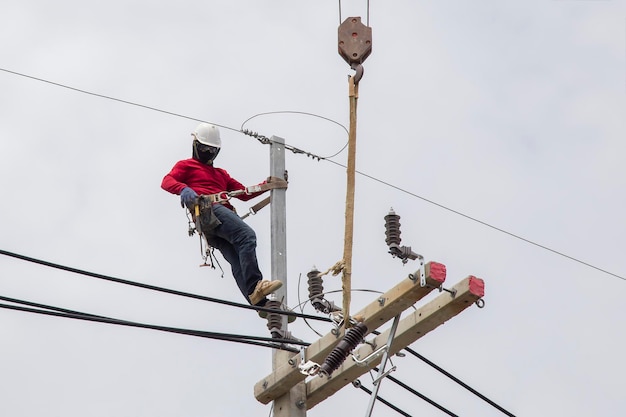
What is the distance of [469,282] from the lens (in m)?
10.7

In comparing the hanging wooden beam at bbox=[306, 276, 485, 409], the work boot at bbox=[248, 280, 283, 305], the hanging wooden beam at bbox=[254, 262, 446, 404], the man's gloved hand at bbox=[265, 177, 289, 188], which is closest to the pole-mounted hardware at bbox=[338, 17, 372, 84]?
the hanging wooden beam at bbox=[254, 262, 446, 404]

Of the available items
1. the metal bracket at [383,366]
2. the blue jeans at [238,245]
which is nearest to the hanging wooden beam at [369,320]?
the metal bracket at [383,366]

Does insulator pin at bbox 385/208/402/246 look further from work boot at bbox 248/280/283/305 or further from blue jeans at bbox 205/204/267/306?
blue jeans at bbox 205/204/267/306

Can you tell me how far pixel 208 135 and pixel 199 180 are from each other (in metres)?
0.45

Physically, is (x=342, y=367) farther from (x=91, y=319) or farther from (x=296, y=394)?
(x=91, y=319)

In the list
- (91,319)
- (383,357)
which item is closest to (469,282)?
(383,357)

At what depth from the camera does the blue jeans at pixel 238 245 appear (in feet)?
42.0

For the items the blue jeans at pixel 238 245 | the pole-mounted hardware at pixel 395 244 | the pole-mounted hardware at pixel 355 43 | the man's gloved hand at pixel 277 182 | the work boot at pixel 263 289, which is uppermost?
the man's gloved hand at pixel 277 182

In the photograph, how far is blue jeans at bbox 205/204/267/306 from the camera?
12.8 metres

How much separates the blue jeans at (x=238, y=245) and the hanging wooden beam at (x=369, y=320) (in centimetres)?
121

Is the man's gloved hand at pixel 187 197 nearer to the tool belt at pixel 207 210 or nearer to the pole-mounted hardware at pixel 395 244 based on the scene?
the tool belt at pixel 207 210

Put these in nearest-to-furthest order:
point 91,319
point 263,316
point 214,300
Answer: point 91,319 → point 214,300 → point 263,316

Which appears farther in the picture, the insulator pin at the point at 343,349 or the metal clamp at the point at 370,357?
the metal clamp at the point at 370,357

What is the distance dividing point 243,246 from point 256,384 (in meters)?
1.54
